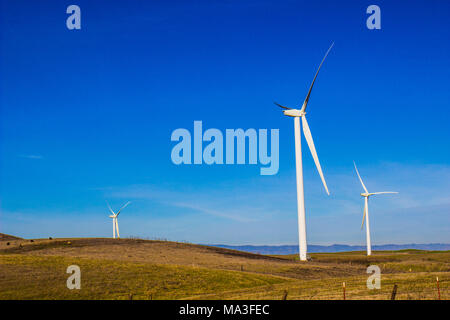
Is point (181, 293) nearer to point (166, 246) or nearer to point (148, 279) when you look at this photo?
point (148, 279)

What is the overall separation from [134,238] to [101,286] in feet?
177

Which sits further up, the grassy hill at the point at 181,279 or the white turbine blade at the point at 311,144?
the white turbine blade at the point at 311,144

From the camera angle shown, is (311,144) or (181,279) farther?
(311,144)

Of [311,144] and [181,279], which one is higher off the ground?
[311,144]

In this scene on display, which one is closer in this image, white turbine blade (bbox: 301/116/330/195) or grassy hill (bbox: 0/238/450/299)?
grassy hill (bbox: 0/238/450/299)

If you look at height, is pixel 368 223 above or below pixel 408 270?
above

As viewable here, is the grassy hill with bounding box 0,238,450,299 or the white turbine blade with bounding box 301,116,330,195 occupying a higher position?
the white turbine blade with bounding box 301,116,330,195

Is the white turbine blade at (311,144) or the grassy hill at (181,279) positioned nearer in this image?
the grassy hill at (181,279)

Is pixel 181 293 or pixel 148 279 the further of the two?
pixel 148 279
